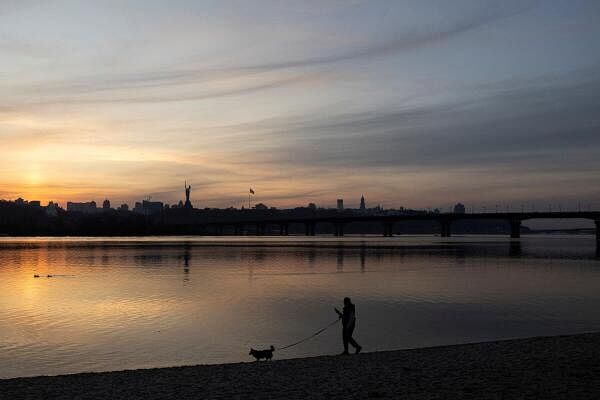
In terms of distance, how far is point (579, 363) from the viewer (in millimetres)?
17656

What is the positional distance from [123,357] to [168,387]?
7.09 meters

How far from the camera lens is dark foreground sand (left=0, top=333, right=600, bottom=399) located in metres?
14.5

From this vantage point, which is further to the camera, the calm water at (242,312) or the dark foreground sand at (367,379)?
the calm water at (242,312)

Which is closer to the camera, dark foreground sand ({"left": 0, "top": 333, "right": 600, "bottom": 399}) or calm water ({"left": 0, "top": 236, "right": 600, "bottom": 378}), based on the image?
dark foreground sand ({"left": 0, "top": 333, "right": 600, "bottom": 399})

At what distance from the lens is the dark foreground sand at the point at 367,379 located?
1453 centimetres

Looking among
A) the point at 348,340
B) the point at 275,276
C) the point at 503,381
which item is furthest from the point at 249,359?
the point at 275,276

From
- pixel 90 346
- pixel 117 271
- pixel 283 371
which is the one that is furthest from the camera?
pixel 117 271

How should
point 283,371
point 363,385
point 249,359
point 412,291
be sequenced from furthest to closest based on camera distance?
point 412,291 < point 249,359 < point 283,371 < point 363,385

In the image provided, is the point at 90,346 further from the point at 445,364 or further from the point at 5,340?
the point at 445,364

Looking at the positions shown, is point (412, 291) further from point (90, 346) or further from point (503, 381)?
point (503, 381)

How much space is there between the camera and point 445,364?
17.9 metres

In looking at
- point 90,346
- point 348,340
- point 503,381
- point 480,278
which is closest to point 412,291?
point 480,278

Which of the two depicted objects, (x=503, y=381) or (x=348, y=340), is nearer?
(x=503, y=381)

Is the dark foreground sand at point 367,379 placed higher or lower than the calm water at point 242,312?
higher
